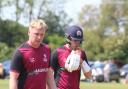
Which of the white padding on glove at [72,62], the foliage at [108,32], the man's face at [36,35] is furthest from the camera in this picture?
the foliage at [108,32]

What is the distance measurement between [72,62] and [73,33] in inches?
18.2

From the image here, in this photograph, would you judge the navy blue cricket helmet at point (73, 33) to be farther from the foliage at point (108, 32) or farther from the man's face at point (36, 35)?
the foliage at point (108, 32)

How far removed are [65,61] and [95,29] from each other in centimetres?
7791

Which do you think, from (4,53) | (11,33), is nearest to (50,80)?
(4,53)

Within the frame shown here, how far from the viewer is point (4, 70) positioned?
40875mm

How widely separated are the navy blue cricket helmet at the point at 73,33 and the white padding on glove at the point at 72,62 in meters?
0.25

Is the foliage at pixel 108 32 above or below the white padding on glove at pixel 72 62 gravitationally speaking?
below

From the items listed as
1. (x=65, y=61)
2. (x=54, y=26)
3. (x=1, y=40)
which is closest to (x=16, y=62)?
(x=65, y=61)

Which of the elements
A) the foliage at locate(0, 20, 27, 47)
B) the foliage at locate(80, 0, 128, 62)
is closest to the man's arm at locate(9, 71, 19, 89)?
the foliage at locate(80, 0, 128, 62)

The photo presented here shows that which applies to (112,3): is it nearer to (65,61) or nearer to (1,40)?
(1,40)

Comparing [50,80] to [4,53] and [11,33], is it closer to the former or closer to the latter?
[4,53]

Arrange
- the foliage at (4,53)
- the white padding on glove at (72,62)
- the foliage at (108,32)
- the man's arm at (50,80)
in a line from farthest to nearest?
the foliage at (108,32) → the foliage at (4,53) → the white padding on glove at (72,62) → the man's arm at (50,80)

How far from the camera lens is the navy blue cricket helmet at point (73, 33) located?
357 inches

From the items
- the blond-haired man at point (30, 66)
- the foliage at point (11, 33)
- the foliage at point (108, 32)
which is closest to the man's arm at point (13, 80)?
the blond-haired man at point (30, 66)
